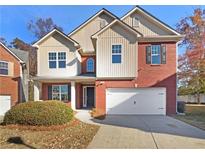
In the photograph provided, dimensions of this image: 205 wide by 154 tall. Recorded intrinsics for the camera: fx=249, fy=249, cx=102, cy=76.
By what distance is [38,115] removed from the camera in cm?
1233

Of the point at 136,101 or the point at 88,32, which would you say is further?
the point at 88,32

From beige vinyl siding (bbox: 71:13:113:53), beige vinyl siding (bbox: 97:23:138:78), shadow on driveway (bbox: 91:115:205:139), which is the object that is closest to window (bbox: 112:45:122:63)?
beige vinyl siding (bbox: 97:23:138:78)

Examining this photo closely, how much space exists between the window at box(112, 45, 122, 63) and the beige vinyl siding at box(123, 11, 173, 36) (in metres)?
3.39

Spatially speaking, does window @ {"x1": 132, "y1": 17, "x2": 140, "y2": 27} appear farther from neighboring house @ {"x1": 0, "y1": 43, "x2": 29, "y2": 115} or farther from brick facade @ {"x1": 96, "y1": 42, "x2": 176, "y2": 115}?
neighboring house @ {"x1": 0, "y1": 43, "x2": 29, "y2": 115}

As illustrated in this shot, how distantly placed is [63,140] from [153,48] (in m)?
13.5

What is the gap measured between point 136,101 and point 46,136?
36.5 feet

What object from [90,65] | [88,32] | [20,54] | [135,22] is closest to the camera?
[135,22]

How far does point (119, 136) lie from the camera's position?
10.3m

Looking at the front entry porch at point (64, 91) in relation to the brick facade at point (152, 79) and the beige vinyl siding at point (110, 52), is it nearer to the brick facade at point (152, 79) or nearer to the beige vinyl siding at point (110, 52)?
the brick facade at point (152, 79)

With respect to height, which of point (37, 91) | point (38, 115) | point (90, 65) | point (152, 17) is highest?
point (152, 17)

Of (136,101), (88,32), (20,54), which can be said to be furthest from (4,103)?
(136,101)

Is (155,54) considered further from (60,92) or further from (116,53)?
(60,92)

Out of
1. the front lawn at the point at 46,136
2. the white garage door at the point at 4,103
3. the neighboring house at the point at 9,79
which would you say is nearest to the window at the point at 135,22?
the neighboring house at the point at 9,79

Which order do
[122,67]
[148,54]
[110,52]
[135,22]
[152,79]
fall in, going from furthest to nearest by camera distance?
[135,22]
[148,54]
[152,79]
[110,52]
[122,67]
